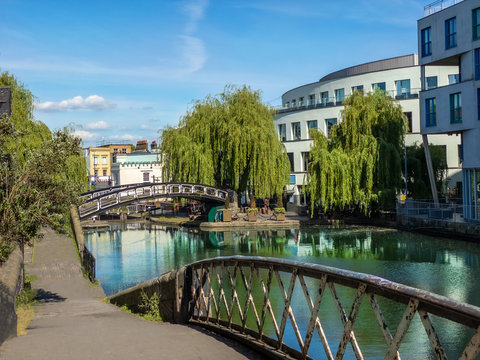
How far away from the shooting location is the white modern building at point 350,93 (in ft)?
175

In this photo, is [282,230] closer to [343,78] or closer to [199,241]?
[199,241]

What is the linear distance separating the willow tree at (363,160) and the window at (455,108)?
742 cm

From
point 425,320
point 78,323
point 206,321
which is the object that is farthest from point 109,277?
point 425,320

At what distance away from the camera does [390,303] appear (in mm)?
16141

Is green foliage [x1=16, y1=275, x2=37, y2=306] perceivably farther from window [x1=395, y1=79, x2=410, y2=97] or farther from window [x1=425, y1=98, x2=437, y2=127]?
window [x1=395, y1=79, x2=410, y2=97]

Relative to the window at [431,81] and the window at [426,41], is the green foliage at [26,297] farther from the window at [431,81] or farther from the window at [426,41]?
the window at [431,81]

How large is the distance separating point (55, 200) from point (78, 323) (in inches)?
161

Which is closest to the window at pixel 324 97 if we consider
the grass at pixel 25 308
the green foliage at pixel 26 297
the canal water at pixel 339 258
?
the canal water at pixel 339 258

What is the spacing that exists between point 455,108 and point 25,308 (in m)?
28.9

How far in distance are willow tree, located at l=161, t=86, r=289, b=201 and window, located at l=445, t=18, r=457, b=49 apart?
52.2 feet

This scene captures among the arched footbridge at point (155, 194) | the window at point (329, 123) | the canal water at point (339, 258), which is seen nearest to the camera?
the canal water at point (339, 258)

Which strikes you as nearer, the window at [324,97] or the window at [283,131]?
the window at [324,97]

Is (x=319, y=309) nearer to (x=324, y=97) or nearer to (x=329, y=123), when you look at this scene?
(x=329, y=123)

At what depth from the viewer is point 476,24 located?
33.7 metres
